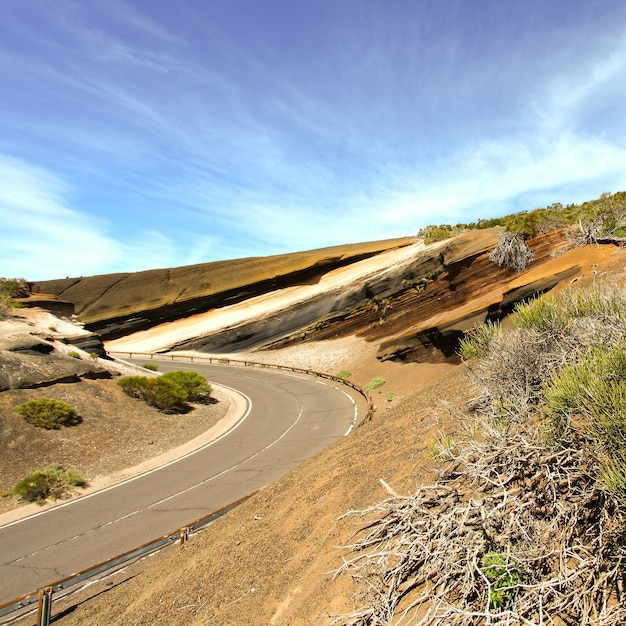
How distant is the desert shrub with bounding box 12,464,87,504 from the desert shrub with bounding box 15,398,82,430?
9.39 feet

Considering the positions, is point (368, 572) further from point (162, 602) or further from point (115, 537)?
point (115, 537)

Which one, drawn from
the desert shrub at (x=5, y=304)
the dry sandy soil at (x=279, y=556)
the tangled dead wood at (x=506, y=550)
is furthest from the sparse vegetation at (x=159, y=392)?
the tangled dead wood at (x=506, y=550)

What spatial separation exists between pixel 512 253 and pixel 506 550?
25.2 meters

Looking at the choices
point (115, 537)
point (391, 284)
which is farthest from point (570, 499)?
point (391, 284)

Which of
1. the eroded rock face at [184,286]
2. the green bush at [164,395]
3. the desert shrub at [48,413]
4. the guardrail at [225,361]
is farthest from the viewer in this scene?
the eroded rock face at [184,286]

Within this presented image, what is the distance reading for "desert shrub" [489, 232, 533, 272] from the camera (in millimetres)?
24984

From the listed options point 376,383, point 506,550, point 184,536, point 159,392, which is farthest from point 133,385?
point 506,550

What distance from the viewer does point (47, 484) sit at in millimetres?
13023

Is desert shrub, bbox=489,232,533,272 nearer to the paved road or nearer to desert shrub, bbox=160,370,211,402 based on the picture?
the paved road

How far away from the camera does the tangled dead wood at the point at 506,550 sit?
10.8 ft

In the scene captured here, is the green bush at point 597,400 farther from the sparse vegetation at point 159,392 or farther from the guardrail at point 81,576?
the sparse vegetation at point 159,392

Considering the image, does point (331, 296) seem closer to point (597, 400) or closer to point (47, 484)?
point (47, 484)

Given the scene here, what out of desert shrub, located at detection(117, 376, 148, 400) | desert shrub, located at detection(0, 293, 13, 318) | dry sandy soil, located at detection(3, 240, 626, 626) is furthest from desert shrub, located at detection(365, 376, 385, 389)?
desert shrub, located at detection(0, 293, 13, 318)

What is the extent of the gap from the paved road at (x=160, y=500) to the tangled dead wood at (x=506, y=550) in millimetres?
7364
